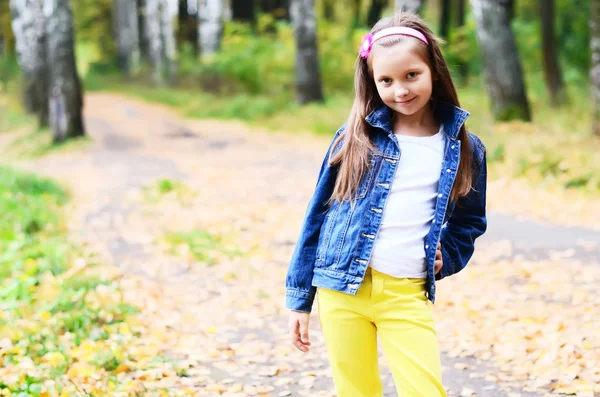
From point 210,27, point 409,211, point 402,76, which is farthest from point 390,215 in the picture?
point 210,27

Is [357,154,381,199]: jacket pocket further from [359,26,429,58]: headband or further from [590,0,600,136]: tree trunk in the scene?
[590,0,600,136]: tree trunk

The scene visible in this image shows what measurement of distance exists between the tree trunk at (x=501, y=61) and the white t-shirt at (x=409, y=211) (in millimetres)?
10486

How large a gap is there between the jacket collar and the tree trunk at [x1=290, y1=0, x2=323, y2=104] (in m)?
16.3

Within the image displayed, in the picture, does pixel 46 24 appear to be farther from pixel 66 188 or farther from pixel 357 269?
pixel 357 269

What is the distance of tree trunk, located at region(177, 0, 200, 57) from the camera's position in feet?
115

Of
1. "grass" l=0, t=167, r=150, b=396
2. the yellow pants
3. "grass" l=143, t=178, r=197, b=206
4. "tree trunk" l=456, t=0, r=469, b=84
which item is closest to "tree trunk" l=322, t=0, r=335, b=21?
"tree trunk" l=456, t=0, r=469, b=84

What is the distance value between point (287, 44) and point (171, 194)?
46.8ft

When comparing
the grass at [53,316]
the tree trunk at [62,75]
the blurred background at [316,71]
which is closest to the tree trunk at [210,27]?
the blurred background at [316,71]

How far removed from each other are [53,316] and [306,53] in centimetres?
1453

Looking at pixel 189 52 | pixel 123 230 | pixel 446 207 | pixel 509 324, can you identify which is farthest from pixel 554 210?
pixel 189 52

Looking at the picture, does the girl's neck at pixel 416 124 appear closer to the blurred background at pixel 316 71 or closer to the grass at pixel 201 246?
the blurred background at pixel 316 71

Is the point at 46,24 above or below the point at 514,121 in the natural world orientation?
above

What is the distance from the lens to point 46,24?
A: 15.7 meters

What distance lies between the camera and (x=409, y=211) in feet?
9.14
